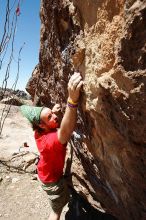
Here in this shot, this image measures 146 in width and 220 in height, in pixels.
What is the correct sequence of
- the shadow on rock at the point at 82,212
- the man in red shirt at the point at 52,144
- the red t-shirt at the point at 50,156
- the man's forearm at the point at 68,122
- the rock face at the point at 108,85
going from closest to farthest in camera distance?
the rock face at the point at 108,85, the man's forearm at the point at 68,122, the man in red shirt at the point at 52,144, the red t-shirt at the point at 50,156, the shadow on rock at the point at 82,212

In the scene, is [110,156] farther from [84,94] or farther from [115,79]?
[115,79]

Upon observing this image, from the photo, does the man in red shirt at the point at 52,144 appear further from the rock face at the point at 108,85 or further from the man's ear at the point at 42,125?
the rock face at the point at 108,85

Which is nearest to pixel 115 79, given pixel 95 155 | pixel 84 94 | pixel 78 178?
pixel 84 94

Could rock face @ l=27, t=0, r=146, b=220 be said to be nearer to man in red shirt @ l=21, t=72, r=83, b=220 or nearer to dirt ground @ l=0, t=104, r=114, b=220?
man in red shirt @ l=21, t=72, r=83, b=220

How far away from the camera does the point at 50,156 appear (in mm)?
2785

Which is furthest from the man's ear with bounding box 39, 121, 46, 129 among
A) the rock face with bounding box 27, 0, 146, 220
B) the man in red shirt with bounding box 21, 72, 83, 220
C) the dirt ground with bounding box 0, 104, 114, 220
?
the dirt ground with bounding box 0, 104, 114, 220

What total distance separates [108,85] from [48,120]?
4.13 feet

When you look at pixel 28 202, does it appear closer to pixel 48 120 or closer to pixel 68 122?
pixel 48 120

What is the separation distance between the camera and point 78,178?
125 inches

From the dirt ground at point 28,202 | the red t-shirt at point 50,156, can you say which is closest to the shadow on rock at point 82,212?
the dirt ground at point 28,202

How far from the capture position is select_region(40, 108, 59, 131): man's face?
2.70 m

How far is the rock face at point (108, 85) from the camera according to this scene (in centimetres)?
141

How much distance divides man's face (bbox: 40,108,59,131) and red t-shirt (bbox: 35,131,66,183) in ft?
0.26

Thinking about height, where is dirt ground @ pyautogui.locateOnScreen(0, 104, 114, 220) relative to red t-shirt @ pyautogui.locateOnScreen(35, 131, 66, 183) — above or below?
below
